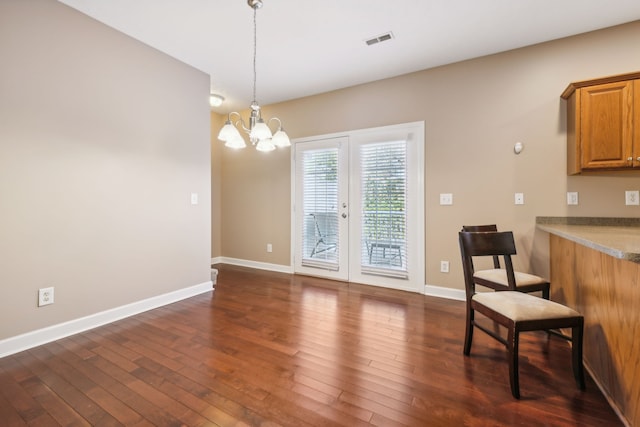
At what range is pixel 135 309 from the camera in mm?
2846

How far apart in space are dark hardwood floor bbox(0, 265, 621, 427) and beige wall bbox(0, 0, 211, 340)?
487 mm

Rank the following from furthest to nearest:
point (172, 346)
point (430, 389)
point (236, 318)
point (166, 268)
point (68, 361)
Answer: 1. point (166, 268)
2. point (236, 318)
3. point (172, 346)
4. point (68, 361)
5. point (430, 389)

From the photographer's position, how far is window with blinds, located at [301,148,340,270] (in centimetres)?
405

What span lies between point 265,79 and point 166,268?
8.69 feet

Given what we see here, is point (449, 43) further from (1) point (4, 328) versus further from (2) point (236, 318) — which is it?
(1) point (4, 328)

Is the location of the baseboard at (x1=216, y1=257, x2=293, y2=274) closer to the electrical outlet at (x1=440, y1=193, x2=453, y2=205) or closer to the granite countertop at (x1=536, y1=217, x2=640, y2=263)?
the electrical outlet at (x1=440, y1=193, x2=453, y2=205)

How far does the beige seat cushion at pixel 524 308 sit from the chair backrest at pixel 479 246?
20 cm

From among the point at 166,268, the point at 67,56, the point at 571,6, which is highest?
the point at 571,6

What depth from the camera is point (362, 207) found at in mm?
3795

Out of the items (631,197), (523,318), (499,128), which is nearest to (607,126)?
(631,197)

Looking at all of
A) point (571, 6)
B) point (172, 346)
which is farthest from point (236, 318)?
point (571, 6)

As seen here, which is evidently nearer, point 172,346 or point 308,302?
point 172,346

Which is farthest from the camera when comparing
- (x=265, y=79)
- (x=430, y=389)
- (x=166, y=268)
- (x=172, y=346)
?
(x=265, y=79)

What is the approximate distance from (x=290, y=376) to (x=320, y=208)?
2.61 meters
